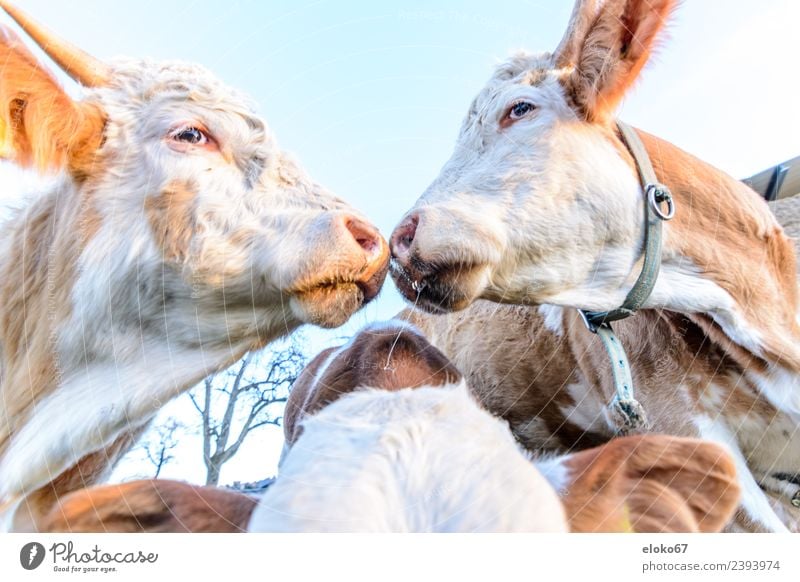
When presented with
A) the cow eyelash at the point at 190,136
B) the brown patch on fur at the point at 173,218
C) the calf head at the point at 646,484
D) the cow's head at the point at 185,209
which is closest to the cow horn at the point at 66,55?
the cow's head at the point at 185,209

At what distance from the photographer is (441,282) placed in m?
1.77

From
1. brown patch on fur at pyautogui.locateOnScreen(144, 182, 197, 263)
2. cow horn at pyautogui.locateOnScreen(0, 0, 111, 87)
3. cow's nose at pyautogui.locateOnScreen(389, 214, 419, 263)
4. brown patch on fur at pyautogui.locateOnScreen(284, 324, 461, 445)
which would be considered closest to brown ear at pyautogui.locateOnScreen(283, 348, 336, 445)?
brown patch on fur at pyautogui.locateOnScreen(284, 324, 461, 445)

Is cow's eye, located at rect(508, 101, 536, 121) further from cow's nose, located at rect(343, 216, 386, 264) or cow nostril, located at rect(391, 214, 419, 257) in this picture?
cow's nose, located at rect(343, 216, 386, 264)

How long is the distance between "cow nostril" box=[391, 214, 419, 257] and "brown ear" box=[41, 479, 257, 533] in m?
0.67

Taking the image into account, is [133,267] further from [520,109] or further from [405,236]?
[520,109]

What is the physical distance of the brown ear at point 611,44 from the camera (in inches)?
74.5

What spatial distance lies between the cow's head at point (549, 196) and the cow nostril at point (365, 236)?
15cm

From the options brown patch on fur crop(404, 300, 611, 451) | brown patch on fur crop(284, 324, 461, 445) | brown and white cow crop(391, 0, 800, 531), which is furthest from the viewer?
brown patch on fur crop(404, 300, 611, 451)

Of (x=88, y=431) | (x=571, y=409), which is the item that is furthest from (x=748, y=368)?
(x=88, y=431)

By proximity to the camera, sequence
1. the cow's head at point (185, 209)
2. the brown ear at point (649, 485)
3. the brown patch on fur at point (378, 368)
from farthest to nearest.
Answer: the brown patch on fur at point (378, 368) < the cow's head at point (185, 209) < the brown ear at point (649, 485)

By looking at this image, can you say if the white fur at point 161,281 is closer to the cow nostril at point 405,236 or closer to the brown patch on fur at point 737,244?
the cow nostril at point 405,236

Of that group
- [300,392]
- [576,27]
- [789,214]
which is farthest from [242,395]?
[789,214]

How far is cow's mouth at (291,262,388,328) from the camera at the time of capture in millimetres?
1572

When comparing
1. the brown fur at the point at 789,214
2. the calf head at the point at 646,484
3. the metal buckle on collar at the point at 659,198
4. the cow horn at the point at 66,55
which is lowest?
the calf head at the point at 646,484
